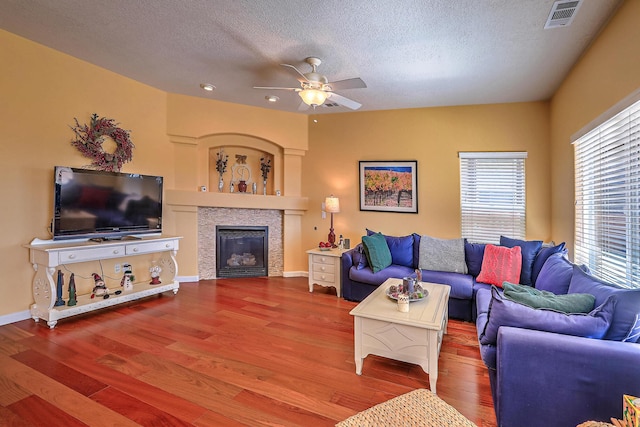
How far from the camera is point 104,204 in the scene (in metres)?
3.78

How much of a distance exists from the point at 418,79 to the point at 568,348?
3.28 metres

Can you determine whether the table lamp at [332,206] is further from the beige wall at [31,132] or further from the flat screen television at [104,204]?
the beige wall at [31,132]

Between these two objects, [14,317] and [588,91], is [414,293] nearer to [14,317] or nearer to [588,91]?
[588,91]

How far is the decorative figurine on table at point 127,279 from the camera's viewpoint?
12.9 feet

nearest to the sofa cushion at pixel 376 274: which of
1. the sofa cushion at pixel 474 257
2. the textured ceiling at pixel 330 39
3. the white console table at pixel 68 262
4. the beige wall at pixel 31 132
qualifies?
the sofa cushion at pixel 474 257

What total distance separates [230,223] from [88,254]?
221 cm

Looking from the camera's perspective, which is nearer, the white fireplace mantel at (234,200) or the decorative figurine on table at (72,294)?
the decorative figurine on table at (72,294)

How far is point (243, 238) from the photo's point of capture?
5.46 meters

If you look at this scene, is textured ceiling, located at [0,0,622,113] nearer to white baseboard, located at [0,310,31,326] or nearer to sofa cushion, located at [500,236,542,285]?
sofa cushion, located at [500,236,542,285]

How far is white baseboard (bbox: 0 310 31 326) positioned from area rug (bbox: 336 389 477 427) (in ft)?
13.1

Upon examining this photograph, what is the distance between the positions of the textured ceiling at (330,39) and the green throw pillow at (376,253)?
2109 mm

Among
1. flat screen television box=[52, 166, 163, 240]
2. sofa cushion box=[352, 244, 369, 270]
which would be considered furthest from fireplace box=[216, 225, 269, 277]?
sofa cushion box=[352, 244, 369, 270]

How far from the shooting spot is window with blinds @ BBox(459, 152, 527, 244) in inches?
175

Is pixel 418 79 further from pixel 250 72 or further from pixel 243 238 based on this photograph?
pixel 243 238
